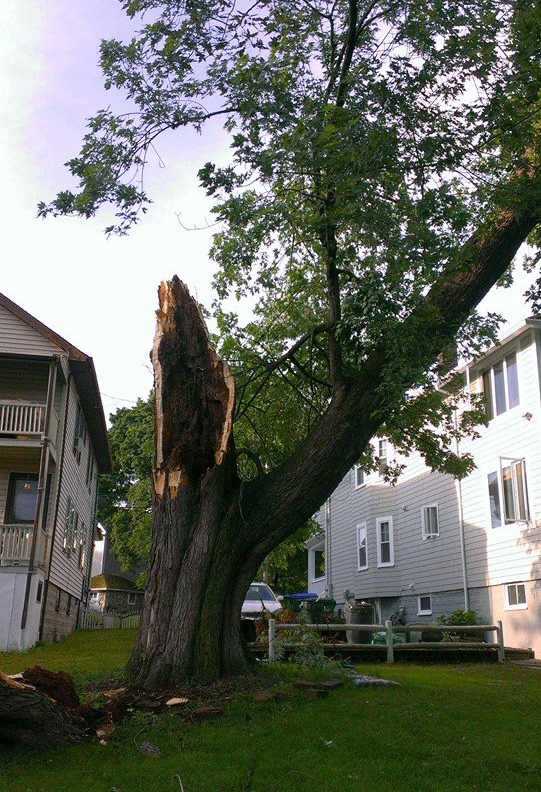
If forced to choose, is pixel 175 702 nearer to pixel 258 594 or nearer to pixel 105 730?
pixel 105 730

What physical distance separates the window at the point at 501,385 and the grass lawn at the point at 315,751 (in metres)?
11.3

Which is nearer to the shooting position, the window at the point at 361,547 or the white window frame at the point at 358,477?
the window at the point at 361,547

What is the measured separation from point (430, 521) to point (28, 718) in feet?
62.9

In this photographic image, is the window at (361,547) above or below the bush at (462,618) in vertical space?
above

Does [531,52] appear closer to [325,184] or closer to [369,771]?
[325,184]

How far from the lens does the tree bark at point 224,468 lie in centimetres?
→ 918

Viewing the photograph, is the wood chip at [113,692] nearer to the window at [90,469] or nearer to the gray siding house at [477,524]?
the gray siding house at [477,524]

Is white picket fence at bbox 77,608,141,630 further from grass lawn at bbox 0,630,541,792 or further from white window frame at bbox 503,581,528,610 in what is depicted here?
grass lawn at bbox 0,630,541,792

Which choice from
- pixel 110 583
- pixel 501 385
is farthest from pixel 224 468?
pixel 110 583

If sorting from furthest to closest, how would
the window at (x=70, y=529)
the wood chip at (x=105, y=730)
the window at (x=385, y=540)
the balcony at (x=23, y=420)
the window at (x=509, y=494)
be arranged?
the window at (x=385, y=540) < the window at (x=70, y=529) < the window at (x=509, y=494) < the balcony at (x=23, y=420) < the wood chip at (x=105, y=730)

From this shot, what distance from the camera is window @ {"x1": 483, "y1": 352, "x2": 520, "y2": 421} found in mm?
19688

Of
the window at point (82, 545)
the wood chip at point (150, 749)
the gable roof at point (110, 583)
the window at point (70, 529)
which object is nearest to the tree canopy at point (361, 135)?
the wood chip at point (150, 749)

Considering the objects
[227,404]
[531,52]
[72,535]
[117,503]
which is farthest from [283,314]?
[117,503]

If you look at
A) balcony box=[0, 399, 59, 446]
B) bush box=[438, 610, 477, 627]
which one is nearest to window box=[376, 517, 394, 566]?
bush box=[438, 610, 477, 627]
